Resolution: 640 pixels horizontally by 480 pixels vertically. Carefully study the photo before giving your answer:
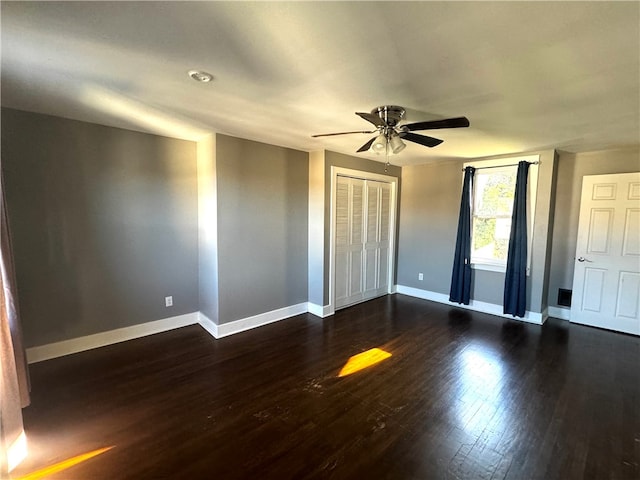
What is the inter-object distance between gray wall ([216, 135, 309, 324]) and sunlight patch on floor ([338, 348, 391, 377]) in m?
1.40

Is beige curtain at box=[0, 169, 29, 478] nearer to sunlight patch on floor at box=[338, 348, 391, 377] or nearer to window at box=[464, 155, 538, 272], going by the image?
sunlight patch on floor at box=[338, 348, 391, 377]

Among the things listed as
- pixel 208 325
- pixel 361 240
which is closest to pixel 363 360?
pixel 208 325

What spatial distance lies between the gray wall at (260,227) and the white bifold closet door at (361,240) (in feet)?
1.79

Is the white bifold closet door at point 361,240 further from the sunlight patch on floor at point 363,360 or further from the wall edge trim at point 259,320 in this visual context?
the sunlight patch on floor at point 363,360

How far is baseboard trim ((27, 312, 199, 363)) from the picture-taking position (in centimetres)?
290

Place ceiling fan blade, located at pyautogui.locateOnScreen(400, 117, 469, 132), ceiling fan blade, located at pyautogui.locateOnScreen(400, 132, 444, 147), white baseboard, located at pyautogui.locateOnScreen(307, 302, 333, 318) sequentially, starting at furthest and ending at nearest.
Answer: white baseboard, located at pyautogui.locateOnScreen(307, 302, 333, 318) → ceiling fan blade, located at pyautogui.locateOnScreen(400, 132, 444, 147) → ceiling fan blade, located at pyautogui.locateOnScreen(400, 117, 469, 132)

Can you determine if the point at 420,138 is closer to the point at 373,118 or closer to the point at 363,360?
the point at 373,118

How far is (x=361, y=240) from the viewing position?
478cm

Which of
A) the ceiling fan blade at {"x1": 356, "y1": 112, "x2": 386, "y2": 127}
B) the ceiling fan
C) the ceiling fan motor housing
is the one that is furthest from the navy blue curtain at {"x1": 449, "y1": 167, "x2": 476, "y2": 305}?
the ceiling fan blade at {"x1": 356, "y1": 112, "x2": 386, "y2": 127}

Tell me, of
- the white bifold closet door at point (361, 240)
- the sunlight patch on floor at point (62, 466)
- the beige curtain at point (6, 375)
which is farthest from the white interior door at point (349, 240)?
the beige curtain at point (6, 375)

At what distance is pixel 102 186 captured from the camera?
312 cm

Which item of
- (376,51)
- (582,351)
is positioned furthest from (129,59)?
(582,351)

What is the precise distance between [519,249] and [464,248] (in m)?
0.71

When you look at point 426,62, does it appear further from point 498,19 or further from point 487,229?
point 487,229
